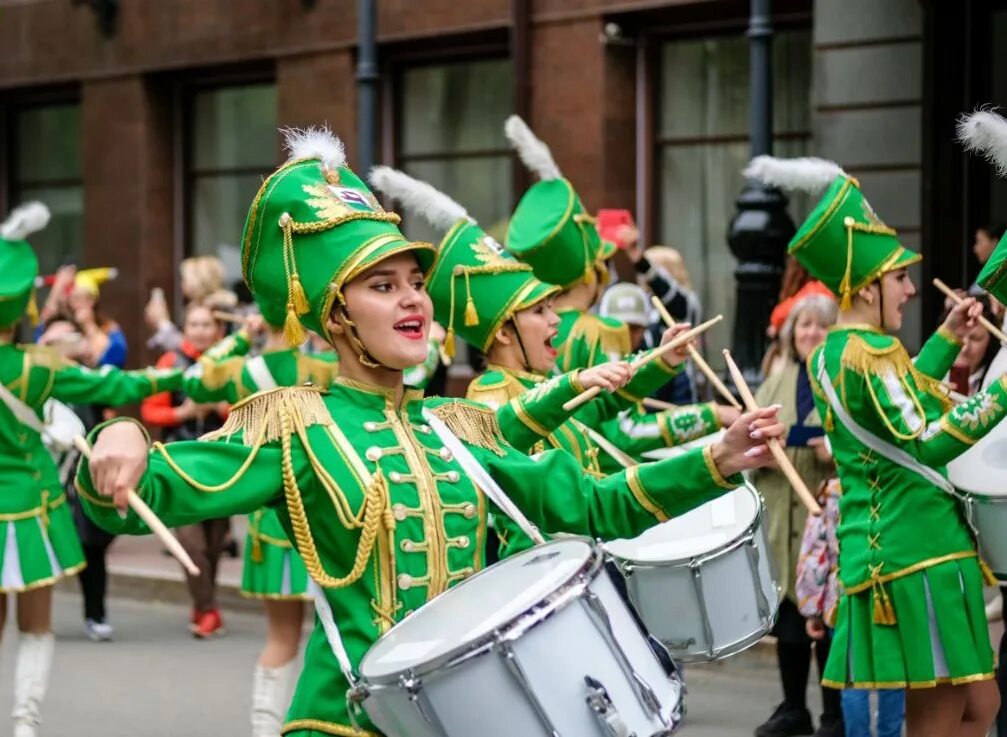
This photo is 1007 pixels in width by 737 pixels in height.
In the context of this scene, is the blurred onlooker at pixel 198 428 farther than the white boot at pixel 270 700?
Yes

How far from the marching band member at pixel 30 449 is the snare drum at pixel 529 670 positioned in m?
4.49

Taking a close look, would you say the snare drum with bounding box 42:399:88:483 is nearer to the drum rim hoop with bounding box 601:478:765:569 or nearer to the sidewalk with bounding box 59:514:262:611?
the sidewalk with bounding box 59:514:262:611

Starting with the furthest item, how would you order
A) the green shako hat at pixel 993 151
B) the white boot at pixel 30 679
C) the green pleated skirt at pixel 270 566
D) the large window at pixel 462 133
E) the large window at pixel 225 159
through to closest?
the large window at pixel 225 159 < the large window at pixel 462 133 < the green pleated skirt at pixel 270 566 < the white boot at pixel 30 679 < the green shako hat at pixel 993 151

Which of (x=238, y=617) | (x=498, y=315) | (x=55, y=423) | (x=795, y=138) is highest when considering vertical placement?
(x=795, y=138)

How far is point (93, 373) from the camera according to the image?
8617 millimetres

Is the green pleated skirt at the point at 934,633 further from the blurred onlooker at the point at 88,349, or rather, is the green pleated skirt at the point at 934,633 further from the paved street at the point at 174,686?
the blurred onlooker at the point at 88,349

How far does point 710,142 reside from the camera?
14.6 m

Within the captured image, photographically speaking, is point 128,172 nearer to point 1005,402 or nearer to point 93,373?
point 93,373

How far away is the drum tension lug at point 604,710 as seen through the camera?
143 inches

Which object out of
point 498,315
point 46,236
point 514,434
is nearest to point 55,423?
point 498,315

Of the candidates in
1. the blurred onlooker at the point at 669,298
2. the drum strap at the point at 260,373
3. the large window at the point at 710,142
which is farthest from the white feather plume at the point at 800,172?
the large window at the point at 710,142

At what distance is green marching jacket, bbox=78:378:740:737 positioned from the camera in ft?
13.2

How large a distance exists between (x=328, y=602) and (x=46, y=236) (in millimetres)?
16447

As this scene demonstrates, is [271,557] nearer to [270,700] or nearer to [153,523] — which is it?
[270,700]
